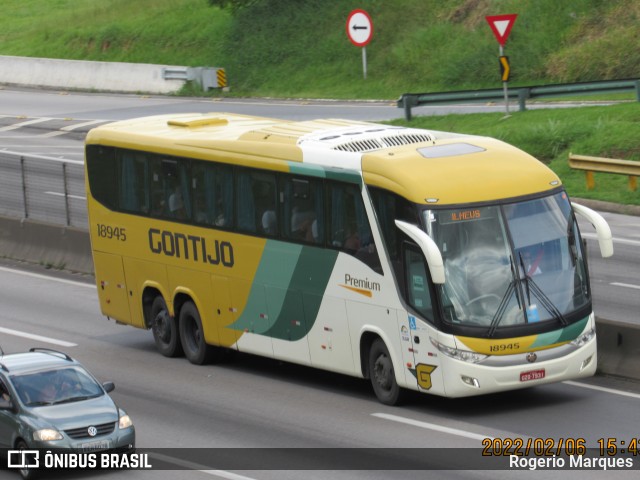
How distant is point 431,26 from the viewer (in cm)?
4978

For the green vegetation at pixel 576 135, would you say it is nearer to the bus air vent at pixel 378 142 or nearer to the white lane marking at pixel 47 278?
the white lane marking at pixel 47 278

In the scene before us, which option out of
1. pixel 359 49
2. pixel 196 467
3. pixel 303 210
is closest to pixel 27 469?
pixel 196 467

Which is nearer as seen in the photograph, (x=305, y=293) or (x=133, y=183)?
(x=305, y=293)

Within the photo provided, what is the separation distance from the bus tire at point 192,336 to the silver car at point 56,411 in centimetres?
539

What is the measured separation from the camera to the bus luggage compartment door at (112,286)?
919 inches

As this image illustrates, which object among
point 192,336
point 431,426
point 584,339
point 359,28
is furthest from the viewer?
point 359,28

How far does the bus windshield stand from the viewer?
17.2 metres

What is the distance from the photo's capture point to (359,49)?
51.0 m

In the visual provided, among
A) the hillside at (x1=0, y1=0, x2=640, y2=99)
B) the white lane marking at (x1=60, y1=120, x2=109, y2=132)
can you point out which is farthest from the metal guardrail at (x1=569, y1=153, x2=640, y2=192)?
the white lane marking at (x1=60, y1=120, x2=109, y2=132)

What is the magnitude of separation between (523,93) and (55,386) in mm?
24893

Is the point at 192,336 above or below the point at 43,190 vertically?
below

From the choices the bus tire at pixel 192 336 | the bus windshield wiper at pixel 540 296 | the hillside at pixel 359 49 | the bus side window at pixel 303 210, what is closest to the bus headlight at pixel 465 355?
the bus windshield wiper at pixel 540 296

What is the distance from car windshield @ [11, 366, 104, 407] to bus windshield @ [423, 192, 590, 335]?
433 cm

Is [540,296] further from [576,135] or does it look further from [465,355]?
[576,135]
